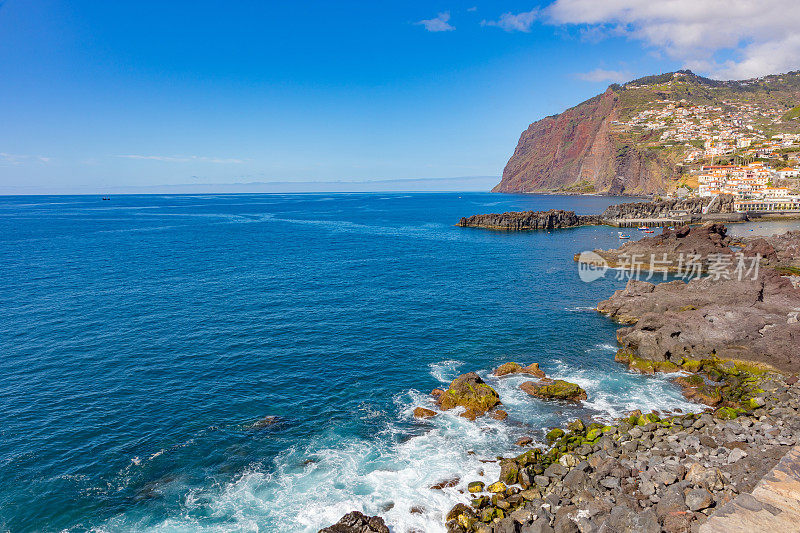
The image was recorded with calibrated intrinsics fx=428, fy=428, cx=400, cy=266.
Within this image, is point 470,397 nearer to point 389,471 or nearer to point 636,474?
point 389,471

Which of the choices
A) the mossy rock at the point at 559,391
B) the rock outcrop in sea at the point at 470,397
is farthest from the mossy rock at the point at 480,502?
the mossy rock at the point at 559,391

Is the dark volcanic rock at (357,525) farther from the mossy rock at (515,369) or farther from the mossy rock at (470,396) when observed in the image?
the mossy rock at (515,369)

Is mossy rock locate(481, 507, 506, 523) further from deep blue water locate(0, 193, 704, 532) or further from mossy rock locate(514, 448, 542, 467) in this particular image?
mossy rock locate(514, 448, 542, 467)

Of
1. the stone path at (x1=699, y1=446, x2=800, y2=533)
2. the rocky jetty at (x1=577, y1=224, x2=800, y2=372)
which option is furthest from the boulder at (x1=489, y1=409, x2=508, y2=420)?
the rocky jetty at (x1=577, y1=224, x2=800, y2=372)

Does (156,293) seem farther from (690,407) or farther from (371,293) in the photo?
(690,407)

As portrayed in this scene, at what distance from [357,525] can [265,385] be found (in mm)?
16729

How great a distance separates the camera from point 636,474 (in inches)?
830

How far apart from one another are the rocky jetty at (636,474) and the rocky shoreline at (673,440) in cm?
6

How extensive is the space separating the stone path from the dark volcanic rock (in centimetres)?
1278

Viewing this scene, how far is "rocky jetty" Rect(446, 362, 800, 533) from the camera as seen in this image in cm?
1823

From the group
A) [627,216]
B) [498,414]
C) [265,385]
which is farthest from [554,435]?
[627,216]

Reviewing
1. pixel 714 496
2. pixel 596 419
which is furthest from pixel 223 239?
pixel 714 496

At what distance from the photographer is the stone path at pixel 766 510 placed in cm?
1478
